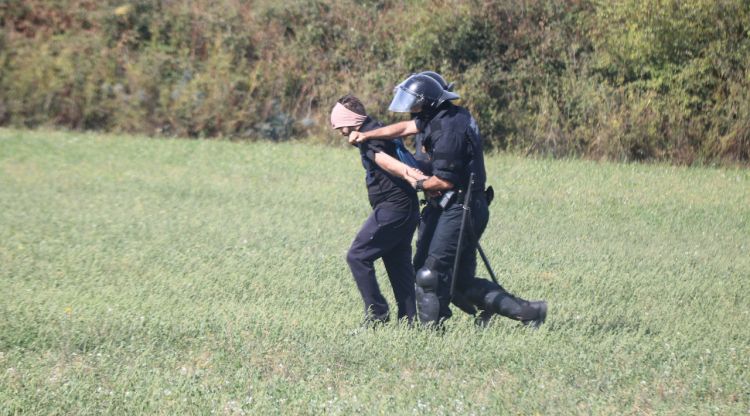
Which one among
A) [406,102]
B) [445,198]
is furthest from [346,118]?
[445,198]

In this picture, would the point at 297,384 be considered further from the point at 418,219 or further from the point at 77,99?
the point at 77,99

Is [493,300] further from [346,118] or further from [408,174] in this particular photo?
[346,118]

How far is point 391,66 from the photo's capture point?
22.3m

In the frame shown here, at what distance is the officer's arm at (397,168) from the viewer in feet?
22.6

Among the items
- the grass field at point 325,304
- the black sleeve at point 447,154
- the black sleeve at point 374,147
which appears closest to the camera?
the grass field at point 325,304

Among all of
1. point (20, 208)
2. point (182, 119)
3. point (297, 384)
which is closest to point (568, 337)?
point (297, 384)

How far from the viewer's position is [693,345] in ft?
22.8

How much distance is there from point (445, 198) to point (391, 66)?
15.6 metres

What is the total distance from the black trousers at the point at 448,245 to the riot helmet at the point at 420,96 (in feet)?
2.26

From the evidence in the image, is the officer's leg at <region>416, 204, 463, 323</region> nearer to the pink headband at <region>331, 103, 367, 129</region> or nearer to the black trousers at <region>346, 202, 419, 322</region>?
the black trousers at <region>346, 202, 419, 322</region>

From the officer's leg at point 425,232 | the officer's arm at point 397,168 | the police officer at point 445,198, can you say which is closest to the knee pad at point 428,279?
the police officer at point 445,198

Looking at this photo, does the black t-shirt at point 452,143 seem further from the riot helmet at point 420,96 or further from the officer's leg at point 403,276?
the officer's leg at point 403,276

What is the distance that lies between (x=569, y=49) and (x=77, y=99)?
35.1 feet

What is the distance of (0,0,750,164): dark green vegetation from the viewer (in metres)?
19.8
